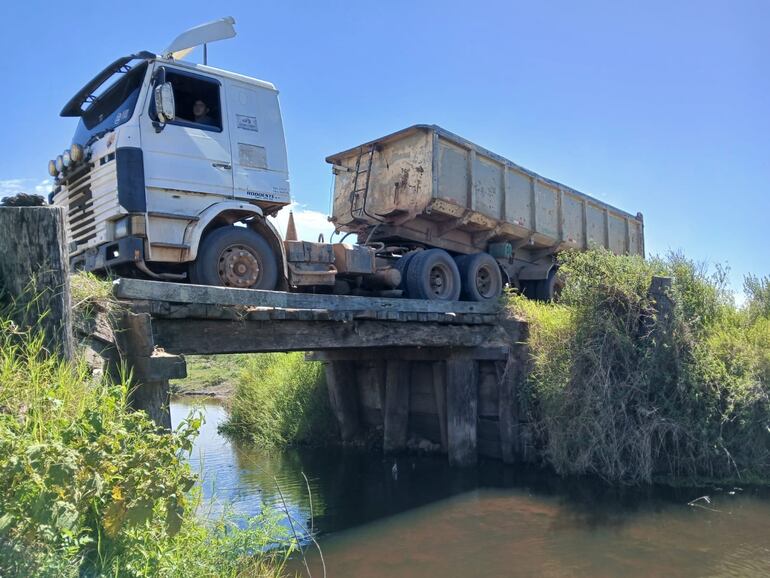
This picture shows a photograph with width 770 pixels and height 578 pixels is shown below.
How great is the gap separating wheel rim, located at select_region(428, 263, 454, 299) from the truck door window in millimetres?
4009

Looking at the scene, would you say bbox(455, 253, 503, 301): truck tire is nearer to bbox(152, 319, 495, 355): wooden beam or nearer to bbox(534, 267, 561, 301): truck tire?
bbox(152, 319, 495, 355): wooden beam

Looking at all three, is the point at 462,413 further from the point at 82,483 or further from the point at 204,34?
the point at 82,483

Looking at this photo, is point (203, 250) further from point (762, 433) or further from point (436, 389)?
point (762, 433)

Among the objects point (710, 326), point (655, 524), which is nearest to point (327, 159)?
point (710, 326)

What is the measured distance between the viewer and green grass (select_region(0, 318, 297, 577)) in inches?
103

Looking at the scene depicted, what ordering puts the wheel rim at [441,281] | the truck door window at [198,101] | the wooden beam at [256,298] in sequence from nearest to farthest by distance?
the wooden beam at [256,298] < the truck door window at [198,101] < the wheel rim at [441,281]

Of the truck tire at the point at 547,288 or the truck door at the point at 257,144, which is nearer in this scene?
the truck door at the point at 257,144

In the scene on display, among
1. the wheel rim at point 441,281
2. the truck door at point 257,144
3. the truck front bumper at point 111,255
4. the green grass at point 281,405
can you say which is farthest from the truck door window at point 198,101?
the green grass at point 281,405

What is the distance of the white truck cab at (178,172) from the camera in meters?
6.13

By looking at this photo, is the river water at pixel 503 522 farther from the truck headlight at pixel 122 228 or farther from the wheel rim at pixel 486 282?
the wheel rim at pixel 486 282

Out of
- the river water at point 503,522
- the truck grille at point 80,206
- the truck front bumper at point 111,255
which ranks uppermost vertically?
the truck grille at point 80,206

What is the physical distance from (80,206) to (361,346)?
11.8 feet

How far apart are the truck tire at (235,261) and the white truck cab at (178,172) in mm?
11

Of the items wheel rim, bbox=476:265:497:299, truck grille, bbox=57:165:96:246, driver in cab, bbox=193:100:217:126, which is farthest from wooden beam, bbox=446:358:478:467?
truck grille, bbox=57:165:96:246
